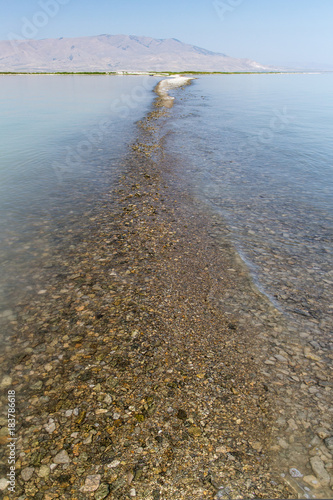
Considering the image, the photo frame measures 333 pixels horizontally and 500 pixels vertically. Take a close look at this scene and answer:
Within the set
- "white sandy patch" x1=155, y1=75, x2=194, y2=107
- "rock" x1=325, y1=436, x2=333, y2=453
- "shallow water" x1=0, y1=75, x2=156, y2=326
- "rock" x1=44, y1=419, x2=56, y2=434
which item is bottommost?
"rock" x1=325, y1=436, x2=333, y2=453

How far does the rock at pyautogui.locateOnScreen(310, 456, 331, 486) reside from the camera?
4430 mm

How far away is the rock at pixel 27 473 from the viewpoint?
4.42m

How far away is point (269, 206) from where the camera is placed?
1472 cm

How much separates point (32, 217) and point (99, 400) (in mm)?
9601

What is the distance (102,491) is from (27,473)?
1122 mm

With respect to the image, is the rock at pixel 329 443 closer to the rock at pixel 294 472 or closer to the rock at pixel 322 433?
the rock at pixel 322 433

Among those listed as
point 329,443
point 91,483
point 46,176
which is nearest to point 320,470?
point 329,443

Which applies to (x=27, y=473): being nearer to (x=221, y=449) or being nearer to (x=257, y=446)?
(x=221, y=449)

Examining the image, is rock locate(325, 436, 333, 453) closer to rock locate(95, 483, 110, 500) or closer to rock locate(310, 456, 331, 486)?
rock locate(310, 456, 331, 486)

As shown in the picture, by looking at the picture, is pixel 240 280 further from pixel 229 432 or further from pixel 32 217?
pixel 32 217

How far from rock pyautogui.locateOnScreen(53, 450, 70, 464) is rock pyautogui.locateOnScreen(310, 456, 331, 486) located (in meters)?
3.51

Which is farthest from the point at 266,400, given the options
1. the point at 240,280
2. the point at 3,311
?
the point at 3,311

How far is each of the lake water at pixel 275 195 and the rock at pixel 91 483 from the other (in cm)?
540

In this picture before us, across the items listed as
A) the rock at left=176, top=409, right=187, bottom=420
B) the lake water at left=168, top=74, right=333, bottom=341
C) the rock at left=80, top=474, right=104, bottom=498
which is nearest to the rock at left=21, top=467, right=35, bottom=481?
the rock at left=80, top=474, right=104, bottom=498
